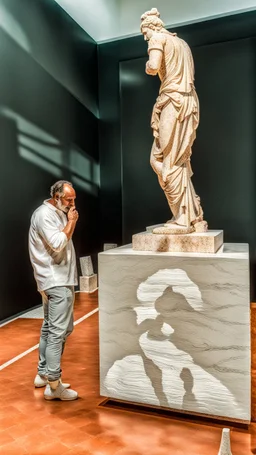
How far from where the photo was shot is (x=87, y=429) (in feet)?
8.82

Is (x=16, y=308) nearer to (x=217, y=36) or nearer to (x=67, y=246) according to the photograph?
(x=67, y=246)

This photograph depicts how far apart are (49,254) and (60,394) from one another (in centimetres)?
102

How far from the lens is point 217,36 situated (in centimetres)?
704

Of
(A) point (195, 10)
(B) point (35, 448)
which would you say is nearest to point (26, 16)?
(A) point (195, 10)

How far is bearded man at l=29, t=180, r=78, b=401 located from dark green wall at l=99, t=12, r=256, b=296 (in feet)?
14.3

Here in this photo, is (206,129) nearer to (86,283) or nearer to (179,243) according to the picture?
(86,283)

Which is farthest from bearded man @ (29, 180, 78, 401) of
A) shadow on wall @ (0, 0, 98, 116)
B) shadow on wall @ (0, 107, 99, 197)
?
shadow on wall @ (0, 0, 98, 116)

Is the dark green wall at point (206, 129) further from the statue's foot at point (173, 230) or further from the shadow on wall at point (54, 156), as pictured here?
the statue's foot at point (173, 230)

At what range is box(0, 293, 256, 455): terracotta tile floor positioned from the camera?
2.46 metres

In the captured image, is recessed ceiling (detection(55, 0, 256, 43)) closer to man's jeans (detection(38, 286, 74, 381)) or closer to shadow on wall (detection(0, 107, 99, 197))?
shadow on wall (detection(0, 107, 99, 197))

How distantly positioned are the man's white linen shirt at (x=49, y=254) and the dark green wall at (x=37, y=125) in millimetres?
2449

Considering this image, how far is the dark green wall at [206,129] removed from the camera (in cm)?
685

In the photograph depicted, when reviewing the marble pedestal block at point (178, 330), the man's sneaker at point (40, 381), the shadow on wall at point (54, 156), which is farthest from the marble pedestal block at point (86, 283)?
the marble pedestal block at point (178, 330)

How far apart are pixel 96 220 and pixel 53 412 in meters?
5.30
